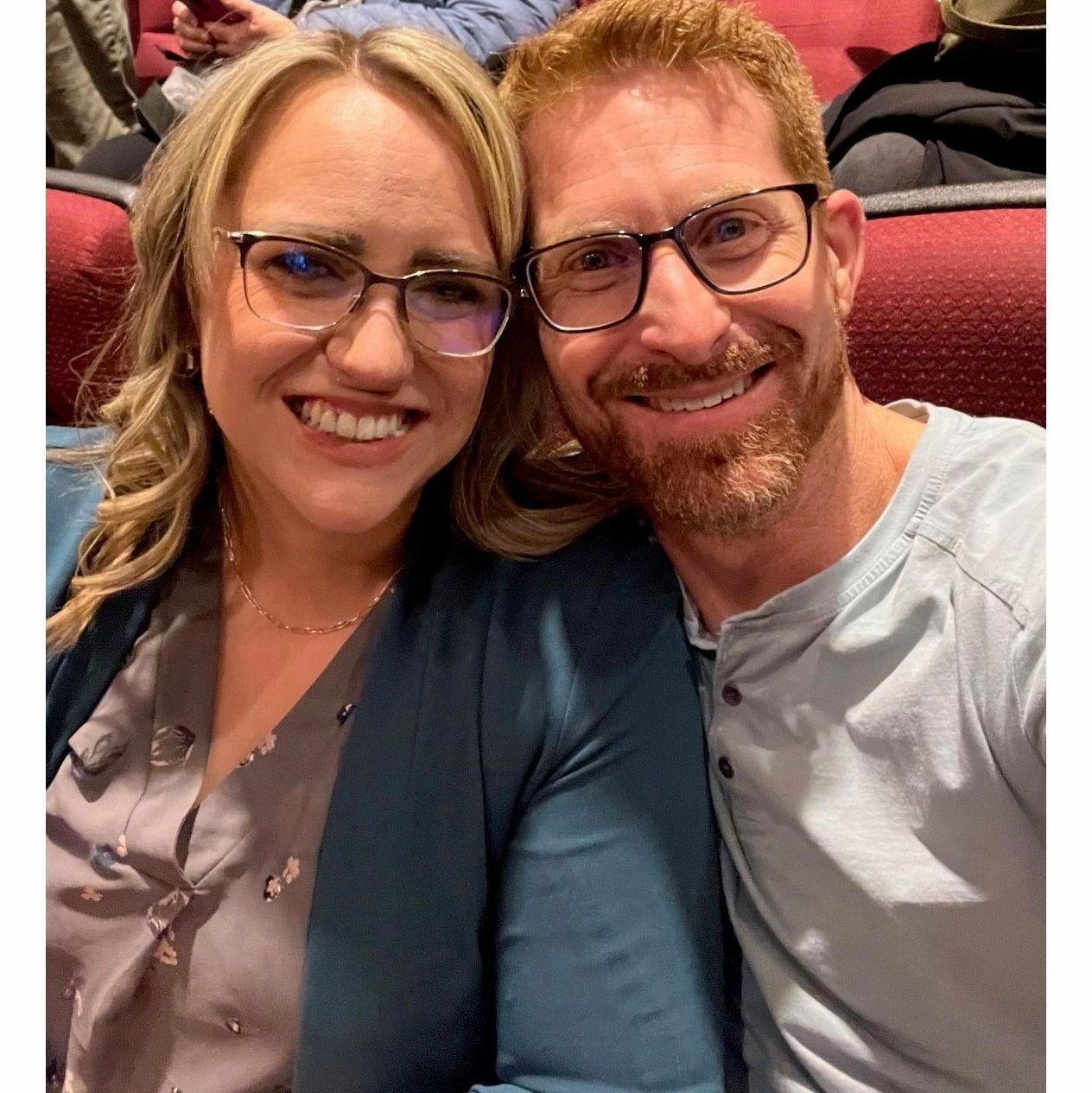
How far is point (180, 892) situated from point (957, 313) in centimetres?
117

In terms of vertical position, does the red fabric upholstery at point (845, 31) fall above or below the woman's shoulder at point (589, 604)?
above

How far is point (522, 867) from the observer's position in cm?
Answer: 102

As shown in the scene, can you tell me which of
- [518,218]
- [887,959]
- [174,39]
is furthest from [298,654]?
[174,39]

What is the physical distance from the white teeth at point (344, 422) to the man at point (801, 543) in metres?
0.22

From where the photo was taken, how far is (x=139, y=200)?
1.22 m

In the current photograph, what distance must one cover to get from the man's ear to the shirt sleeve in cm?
49

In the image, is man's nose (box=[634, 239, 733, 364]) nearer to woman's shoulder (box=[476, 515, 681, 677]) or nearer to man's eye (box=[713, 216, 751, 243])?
man's eye (box=[713, 216, 751, 243])

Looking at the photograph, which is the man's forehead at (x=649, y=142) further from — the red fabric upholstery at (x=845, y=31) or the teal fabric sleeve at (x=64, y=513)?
the red fabric upholstery at (x=845, y=31)

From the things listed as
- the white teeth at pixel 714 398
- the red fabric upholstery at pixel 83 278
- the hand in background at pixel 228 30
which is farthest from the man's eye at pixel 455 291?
the hand in background at pixel 228 30

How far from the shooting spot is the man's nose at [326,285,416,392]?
3.23ft

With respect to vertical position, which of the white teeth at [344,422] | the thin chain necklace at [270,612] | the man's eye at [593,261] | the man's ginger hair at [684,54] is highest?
the man's ginger hair at [684,54]

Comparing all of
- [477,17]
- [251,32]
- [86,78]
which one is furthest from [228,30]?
[86,78]

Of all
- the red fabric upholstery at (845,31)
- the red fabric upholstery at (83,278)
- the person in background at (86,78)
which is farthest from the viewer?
the person in background at (86,78)

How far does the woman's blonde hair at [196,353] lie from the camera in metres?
1.04
